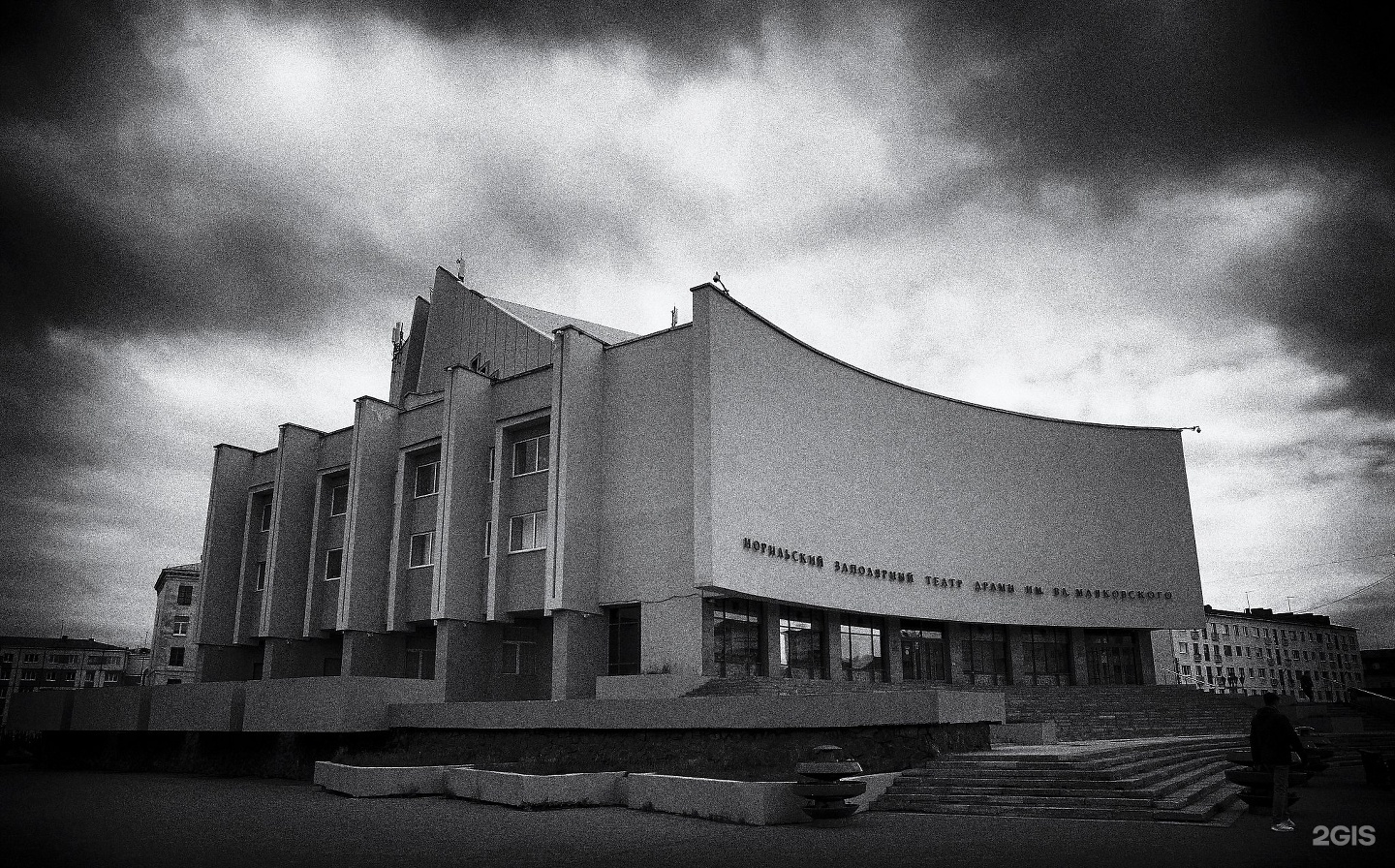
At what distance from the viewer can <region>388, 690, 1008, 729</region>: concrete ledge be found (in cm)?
1675

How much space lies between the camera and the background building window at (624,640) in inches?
1195

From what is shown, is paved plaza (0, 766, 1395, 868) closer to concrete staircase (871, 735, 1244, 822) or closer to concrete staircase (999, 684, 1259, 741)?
concrete staircase (871, 735, 1244, 822)

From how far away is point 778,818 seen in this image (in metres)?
13.6

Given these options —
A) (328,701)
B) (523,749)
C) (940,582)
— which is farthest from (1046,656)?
(328,701)

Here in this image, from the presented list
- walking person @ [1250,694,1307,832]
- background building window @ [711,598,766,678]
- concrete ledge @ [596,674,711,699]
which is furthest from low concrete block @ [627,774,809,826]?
background building window @ [711,598,766,678]

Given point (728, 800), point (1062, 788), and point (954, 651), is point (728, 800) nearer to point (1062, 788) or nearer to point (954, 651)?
point (1062, 788)

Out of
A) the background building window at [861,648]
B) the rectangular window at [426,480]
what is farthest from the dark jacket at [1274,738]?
the rectangular window at [426,480]

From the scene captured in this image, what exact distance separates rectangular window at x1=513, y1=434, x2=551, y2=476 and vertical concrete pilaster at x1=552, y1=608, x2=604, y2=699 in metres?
5.91

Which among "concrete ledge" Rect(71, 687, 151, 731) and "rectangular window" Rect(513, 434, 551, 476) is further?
"rectangular window" Rect(513, 434, 551, 476)

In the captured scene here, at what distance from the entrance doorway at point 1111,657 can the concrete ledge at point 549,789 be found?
32711mm

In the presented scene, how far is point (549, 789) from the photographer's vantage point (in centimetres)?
1598

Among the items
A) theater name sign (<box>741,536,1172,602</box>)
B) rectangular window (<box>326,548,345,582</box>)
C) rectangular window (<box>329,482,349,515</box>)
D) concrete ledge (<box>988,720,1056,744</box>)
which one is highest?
rectangular window (<box>329,482,349,515</box>)

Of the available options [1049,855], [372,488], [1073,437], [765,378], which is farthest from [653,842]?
[1073,437]

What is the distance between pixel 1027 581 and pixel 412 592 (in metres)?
25.3
